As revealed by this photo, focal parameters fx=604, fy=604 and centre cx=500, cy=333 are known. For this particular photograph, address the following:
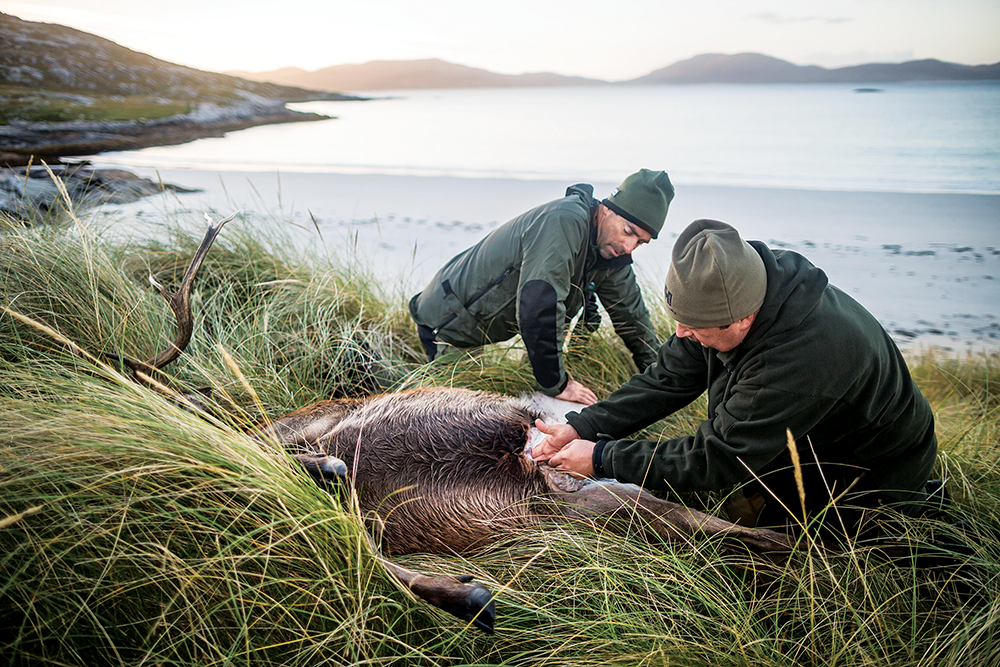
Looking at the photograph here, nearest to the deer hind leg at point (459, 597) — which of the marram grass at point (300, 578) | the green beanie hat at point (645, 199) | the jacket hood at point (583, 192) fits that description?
the marram grass at point (300, 578)

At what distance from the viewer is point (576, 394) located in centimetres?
342

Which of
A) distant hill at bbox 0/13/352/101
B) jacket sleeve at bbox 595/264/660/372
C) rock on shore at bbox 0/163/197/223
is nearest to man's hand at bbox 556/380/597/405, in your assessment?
jacket sleeve at bbox 595/264/660/372

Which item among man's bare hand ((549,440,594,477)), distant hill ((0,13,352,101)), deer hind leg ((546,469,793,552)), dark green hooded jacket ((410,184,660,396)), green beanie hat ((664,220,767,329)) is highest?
distant hill ((0,13,352,101))

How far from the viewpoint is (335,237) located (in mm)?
7848

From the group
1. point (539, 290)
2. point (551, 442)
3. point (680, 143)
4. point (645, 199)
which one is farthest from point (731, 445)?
point (680, 143)

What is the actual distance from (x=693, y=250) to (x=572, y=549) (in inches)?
43.7

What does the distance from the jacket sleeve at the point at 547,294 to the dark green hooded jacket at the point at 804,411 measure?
974 mm

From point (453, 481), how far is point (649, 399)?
888 mm

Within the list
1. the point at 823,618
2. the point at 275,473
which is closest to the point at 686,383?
the point at 823,618

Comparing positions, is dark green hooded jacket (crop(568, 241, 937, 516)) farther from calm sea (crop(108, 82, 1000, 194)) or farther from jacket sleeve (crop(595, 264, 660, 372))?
calm sea (crop(108, 82, 1000, 194))

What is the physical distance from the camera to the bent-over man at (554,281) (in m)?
3.28

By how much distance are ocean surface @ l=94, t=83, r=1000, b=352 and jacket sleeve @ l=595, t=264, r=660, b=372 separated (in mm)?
803

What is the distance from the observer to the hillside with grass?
14.9ft

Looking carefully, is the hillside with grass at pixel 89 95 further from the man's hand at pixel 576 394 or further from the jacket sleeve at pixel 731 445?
the jacket sleeve at pixel 731 445
